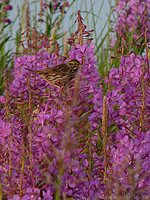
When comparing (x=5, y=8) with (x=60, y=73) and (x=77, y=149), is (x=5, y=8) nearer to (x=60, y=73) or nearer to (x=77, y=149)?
(x=60, y=73)

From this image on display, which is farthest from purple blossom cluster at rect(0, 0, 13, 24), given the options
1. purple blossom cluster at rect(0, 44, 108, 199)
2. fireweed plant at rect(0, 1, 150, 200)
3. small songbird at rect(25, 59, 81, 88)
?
purple blossom cluster at rect(0, 44, 108, 199)

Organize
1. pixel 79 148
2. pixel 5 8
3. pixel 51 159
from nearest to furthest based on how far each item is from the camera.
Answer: pixel 51 159, pixel 79 148, pixel 5 8

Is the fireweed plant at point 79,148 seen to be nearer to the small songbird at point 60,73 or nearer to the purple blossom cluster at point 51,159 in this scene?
the purple blossom cluster at point 51,159

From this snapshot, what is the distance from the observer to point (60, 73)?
12.6 ft

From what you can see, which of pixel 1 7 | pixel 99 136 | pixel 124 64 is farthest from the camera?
pixel 1 7

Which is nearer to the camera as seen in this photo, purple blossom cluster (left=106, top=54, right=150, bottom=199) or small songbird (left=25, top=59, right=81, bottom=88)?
purple blossom cluster (left=106, top=54, right=150, bottom=199)

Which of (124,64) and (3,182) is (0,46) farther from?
(3,182)

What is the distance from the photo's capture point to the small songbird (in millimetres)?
3541

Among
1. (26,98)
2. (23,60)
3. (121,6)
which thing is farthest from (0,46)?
(26,98)

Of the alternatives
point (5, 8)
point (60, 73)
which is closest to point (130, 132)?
point (60, 73)

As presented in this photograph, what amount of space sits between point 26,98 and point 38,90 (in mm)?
193

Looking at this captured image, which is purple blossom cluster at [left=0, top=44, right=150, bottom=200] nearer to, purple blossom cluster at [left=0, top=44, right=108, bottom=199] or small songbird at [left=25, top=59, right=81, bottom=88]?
purple blossom cluster at [left=0, top=44, right=108, bottom=199]

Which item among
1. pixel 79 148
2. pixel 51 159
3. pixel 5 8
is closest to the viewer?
pixel 51 159

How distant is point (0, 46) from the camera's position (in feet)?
23.5
